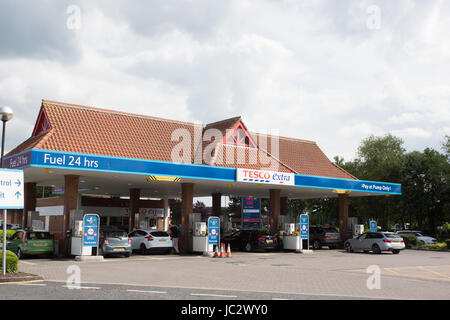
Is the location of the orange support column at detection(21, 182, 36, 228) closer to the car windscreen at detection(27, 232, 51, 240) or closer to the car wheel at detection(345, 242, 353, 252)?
the car windscreen at detection(27, 232, 51, 240)

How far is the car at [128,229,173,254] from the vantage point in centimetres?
2575

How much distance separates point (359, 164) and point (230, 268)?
5035 cm

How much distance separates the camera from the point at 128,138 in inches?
1099

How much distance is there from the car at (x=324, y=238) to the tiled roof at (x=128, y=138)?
412 centimetres

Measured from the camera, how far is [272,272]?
17.0 m

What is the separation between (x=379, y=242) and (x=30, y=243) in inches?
762

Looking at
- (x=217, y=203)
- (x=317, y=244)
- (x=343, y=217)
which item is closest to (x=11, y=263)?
(x=317, y=244)

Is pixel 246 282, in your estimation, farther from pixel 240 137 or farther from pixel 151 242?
pixel 240 137

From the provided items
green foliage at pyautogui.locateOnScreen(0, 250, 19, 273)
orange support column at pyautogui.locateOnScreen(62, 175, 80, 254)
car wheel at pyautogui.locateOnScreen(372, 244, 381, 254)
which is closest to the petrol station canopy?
orange support column at pyautogui.locateOnScreen(62, 175, 80, 254)

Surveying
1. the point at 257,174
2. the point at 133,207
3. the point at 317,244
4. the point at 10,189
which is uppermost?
the point at 257,174

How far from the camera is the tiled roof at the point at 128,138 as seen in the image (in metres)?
25.2

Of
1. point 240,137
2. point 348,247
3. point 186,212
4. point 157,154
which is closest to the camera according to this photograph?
point 186,212
